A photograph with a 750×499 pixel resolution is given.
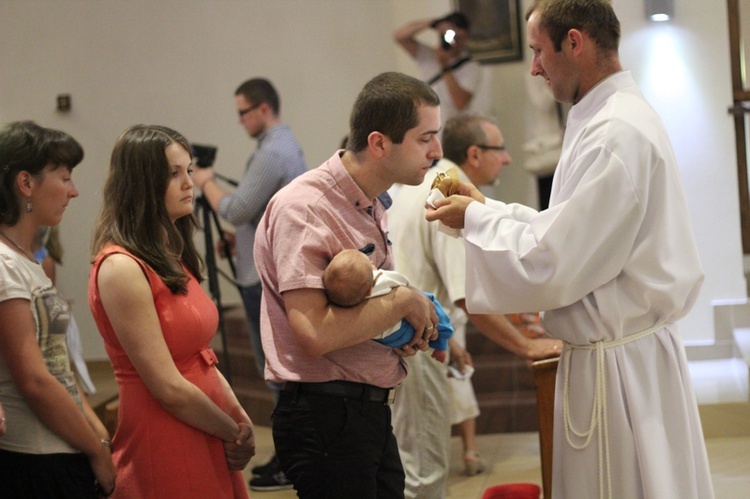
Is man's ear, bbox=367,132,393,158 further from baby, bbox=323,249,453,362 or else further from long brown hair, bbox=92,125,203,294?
long brown hair, bbox=92,125,203,294

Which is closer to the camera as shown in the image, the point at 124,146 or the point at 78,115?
the point at 124,146

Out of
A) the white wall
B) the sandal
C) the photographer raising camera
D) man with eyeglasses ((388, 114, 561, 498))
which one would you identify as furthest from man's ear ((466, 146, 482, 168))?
the white wall

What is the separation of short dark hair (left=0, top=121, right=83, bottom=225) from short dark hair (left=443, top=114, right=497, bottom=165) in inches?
79.6

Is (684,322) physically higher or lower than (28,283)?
lower

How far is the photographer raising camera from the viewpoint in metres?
6.33

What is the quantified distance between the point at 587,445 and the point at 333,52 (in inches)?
230

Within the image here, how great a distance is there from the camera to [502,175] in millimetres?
7180

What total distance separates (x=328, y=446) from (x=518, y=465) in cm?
280

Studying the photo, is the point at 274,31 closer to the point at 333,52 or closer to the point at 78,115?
the point at 333,52

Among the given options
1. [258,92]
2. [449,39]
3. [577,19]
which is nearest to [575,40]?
[577,19]

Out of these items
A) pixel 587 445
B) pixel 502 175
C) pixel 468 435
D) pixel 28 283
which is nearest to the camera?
pixel 28 283

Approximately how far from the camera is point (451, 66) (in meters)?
6.35

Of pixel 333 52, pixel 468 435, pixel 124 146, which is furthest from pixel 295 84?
pixel 124 146

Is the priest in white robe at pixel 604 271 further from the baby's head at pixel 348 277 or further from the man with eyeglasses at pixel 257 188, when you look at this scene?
the man with eyeglasses at pixel 257 188
